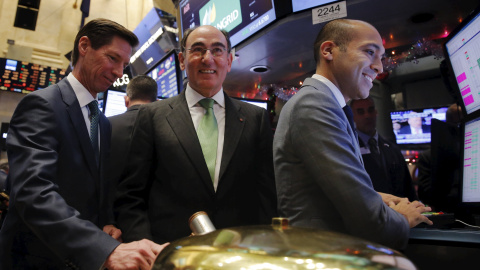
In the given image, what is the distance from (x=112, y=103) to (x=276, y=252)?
359cm

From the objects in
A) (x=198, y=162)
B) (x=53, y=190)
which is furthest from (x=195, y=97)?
(x=53, y=190)

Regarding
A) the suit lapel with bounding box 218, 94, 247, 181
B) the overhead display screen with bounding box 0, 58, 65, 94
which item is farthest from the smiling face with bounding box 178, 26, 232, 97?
the overhead display screen with bounding box 0, 58, 65, 94

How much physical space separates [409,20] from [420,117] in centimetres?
177

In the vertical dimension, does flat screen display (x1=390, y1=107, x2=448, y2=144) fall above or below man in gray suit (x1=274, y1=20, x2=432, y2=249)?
above

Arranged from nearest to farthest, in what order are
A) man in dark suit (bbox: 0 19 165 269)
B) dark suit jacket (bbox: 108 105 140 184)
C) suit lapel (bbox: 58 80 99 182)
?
man in dark suit (bbox: 0 19 165 269) → suit lapel (bbox: 58 80 99 182) → dark suit jacket (bbox: 108 105 140 184)

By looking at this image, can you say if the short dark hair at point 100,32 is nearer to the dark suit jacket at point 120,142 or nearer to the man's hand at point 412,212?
the dark suit jacket at point 120,142

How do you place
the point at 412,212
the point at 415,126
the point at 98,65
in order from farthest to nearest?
1. the point at 415,126
2. the point at 98,65
3. the point at 412,212

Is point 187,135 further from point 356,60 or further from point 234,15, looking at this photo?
point 234,15

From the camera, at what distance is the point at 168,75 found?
12.0 ft

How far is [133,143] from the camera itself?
4.88 ft

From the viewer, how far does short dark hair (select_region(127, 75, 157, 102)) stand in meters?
2.81

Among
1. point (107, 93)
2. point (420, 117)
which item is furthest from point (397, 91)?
point (107, 93)

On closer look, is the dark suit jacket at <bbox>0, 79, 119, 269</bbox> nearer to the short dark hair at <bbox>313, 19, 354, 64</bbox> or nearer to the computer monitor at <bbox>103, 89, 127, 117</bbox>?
the short dark hair at <bbox>313, 19, 354, 64</bbox>

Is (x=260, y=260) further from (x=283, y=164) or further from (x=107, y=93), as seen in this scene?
(x=107, y=93)
